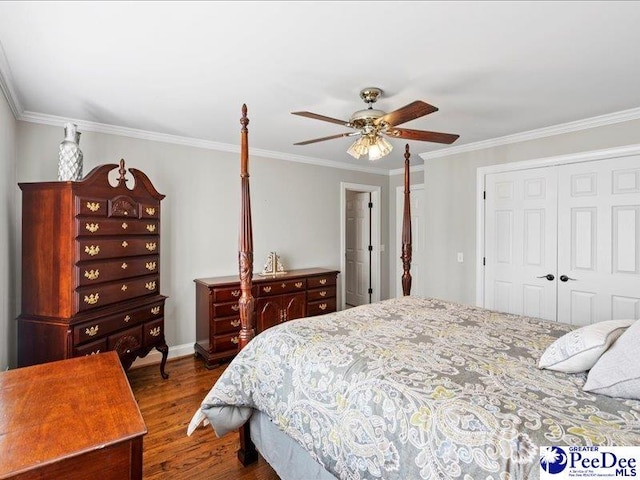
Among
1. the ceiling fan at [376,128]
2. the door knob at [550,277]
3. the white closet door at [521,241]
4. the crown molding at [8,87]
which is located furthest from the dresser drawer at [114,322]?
the door knob at [550,277]

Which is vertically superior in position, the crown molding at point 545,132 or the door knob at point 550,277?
the crown molding at point 545,132

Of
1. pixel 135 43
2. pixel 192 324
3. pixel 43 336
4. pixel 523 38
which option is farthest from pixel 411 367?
pixel 192 324

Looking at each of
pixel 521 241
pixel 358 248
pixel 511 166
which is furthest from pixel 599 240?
pixel 358 248

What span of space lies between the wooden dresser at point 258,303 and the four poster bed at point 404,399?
1.42 m

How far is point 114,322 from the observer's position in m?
2.64

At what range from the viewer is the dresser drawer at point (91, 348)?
7.77 feet

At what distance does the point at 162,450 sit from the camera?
210 centimetres

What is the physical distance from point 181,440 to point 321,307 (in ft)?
7.42

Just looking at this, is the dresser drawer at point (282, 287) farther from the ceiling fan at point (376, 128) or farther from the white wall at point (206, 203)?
the ceiling fan at point (376, 128)

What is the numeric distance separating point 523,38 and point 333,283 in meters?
3.18

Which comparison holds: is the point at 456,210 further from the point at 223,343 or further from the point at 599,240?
the point at 223,343

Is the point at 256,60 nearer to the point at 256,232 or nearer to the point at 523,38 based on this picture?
the point at 523,38

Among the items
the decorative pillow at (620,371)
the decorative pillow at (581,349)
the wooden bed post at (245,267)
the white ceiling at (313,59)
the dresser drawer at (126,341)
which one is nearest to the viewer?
Answer: the decorative pillow at (620,371)

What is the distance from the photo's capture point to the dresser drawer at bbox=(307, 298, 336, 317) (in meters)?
4.11
